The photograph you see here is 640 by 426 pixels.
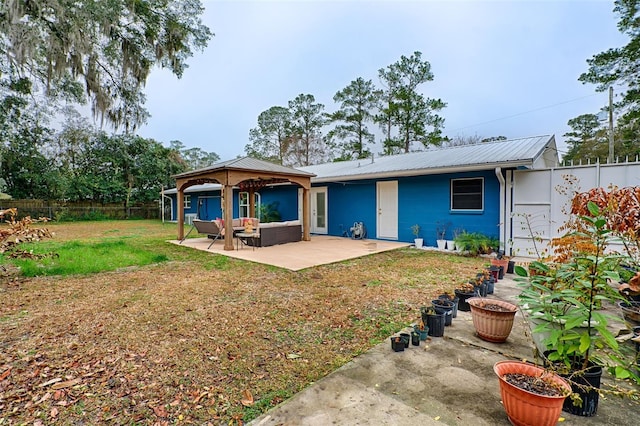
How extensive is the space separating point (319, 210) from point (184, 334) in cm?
925

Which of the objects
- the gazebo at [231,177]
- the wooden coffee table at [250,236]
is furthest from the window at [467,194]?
the wooden coffee table at [250,236]

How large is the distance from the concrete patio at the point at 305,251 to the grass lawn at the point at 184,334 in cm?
68

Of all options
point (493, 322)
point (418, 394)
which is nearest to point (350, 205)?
point (493, 322)

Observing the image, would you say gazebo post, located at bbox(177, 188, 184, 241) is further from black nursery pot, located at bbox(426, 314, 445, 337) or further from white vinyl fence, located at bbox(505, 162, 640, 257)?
white vinyl fence, located at bbox(505, 162, 640, 257)

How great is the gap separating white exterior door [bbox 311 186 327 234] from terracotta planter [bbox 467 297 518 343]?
29.9ft

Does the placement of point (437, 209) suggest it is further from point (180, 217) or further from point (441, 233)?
point (180, 217)

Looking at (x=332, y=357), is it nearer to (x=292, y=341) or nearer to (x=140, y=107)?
(x=292, y=341)

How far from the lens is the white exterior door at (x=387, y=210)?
32.2ft

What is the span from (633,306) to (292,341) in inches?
146

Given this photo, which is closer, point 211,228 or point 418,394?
point 418,394

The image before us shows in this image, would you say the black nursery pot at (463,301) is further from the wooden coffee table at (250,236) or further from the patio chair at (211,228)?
the patio chair at (211,228)

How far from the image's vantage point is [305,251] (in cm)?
812

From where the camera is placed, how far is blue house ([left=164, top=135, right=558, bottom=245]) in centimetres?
768

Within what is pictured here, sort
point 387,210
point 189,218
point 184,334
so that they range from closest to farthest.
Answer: point 184,334 → point 387,210 → point 189,218
